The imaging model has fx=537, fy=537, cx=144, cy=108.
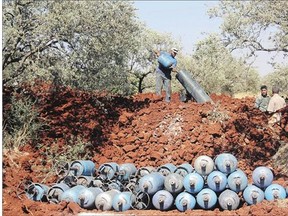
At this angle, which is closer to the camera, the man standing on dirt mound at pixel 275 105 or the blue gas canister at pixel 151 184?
the blue gas canister at pixel 151 184

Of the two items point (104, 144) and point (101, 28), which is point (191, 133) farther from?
point (101, 28)

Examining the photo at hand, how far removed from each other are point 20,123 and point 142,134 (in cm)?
261

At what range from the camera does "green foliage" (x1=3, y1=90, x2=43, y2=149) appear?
10.3 metres

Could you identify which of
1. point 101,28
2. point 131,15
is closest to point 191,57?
point 131,15

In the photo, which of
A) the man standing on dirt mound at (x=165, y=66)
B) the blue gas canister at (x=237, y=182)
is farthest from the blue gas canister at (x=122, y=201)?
the man standing on dirt mound at (x=165, y=66)

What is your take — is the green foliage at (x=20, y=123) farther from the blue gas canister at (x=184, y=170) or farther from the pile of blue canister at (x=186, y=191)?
the blue gas canister at (x=184, y=170)

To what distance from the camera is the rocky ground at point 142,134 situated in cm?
1051

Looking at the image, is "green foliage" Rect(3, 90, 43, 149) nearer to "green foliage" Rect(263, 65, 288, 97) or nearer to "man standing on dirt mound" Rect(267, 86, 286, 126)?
"man standing on dirt mound" Rect(267, 86, 286, 126)

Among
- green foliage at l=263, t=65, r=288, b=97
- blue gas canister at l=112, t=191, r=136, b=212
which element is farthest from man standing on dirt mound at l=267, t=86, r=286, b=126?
green foliage at l=263, t=65, r=288, b=97

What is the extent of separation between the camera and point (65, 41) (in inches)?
460

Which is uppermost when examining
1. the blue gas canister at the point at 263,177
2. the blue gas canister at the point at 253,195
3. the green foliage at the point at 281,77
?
the green foliage at the point at 281,77

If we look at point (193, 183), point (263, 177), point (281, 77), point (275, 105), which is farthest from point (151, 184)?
point (281, 77)

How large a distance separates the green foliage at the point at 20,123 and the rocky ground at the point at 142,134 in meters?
0.17

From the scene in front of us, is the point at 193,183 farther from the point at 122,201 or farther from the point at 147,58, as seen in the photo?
the point at 147,58
